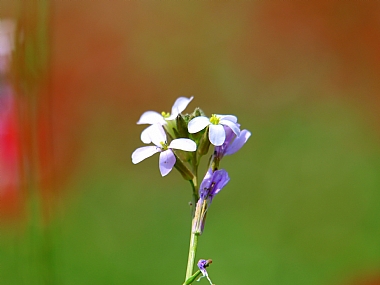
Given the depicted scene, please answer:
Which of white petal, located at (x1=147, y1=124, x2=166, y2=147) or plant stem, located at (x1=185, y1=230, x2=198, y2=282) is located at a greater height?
white petal, located at (x1=147, y1=124, x2=166, y2=147)

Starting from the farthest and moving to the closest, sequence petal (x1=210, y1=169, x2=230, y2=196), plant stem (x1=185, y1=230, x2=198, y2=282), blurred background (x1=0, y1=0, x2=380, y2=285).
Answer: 1. blurred background (x1=0, y1=0, x2=380, y2=285)
2. petal (x1=210, y1=169, x2=230, y2=196)
3. plant stem (x1=185, y1=230, x2=198, y2=282)

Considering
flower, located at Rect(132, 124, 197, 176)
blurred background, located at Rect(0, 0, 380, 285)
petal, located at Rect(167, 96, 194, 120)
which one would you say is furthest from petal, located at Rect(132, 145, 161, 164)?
blurred background, located at Rect(0, 0, 380, 285)

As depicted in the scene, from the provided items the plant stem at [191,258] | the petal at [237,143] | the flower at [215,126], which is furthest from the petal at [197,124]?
the plant stem at [191,258]

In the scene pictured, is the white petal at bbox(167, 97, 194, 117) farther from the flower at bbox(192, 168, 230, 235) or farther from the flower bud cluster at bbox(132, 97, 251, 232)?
the flower at bbox(192, 168, 230, 235)

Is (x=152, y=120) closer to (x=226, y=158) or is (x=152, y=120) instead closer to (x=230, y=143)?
(x=230, y=143)

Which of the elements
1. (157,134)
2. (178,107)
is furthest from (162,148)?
(178,107)

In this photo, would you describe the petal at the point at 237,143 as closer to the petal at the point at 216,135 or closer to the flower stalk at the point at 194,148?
the flower stalk at the point at 194,148

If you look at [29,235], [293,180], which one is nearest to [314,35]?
[293,180]
